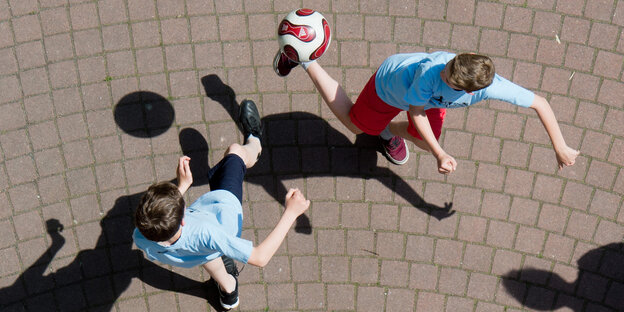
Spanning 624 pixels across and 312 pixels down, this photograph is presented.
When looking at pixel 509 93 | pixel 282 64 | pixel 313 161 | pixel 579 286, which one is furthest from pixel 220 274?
pixel 579 286

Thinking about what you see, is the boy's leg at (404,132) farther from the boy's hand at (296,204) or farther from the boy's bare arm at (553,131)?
the boy's hand at (296,204)

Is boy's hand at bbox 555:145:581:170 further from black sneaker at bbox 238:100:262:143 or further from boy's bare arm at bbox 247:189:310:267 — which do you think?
black sneaker at bbox 238:100:262:143

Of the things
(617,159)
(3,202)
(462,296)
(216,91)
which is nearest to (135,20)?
(216,91)

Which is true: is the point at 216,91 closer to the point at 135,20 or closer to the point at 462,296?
the point at 135,20

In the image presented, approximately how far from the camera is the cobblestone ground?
4859mm

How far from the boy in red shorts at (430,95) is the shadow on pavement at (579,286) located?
152 centimetres

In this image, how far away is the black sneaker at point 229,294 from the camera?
4570 mm

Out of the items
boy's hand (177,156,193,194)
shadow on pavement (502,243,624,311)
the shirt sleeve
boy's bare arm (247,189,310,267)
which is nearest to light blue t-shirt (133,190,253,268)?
boy's bare arm (247,189,310,267)

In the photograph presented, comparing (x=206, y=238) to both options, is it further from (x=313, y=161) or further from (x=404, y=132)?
(x=404, y=132)

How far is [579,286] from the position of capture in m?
4.95

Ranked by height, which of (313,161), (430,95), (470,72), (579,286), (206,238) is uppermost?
(470,72)

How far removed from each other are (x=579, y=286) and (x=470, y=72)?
2.75m

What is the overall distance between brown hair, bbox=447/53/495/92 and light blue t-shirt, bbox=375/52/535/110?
0.65ft

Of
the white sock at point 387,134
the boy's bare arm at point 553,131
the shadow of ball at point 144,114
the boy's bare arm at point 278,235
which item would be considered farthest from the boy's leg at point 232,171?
the boy's bare arm at point 553,131
